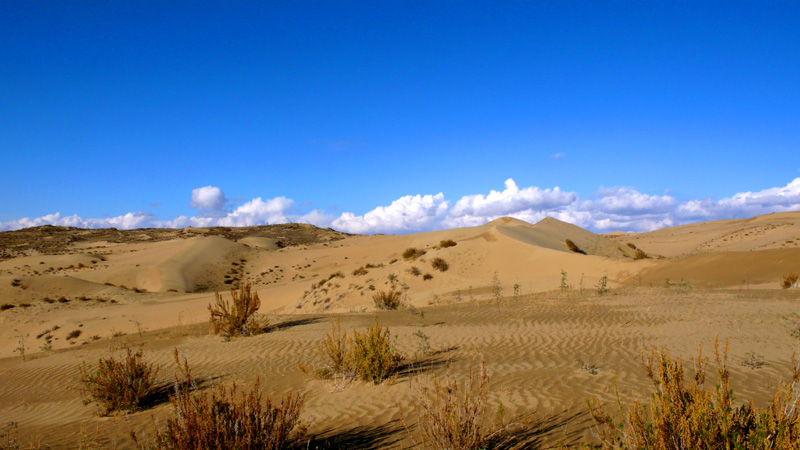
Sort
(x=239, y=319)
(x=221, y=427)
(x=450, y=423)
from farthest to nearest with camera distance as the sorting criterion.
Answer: (x=239, y=319)
(x=450, y=423)
(x=221, y=427)

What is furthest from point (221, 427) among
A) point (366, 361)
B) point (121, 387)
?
point (121, 387)

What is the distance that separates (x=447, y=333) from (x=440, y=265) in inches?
616

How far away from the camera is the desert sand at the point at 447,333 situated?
18.6ft

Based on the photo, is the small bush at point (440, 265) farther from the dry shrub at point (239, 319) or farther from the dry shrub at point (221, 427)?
the dry shrub at point (221, 427)

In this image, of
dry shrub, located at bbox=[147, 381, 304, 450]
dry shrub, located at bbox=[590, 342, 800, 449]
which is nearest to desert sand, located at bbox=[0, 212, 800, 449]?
dry shrub, located at bbox=[147, 381, 304, 450]

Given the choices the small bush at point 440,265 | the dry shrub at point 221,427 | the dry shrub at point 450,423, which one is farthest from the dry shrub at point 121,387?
the small bush at point 440,265

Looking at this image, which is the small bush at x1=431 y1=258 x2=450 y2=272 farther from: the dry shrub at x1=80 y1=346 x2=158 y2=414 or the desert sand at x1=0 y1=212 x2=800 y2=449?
the dry shrub at x1=80 y1=346 x2=158 y2=414

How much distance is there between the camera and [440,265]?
26609 mm

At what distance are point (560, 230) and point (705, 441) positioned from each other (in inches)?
1546

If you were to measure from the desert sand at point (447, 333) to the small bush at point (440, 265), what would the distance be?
391 millimetres

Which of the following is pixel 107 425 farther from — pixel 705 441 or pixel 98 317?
pixel 98 317

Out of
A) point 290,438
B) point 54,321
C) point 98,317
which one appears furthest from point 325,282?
point 290,438

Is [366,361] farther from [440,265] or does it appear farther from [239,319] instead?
[440,265]

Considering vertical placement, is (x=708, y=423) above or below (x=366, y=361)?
above
